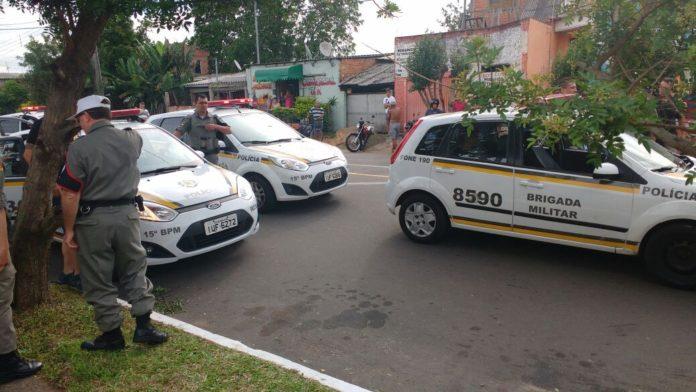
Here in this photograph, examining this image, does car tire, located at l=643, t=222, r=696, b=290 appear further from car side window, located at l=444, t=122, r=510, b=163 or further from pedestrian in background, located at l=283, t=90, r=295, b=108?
pedestrian in background, located at l=283, t=90, r=295, b=108

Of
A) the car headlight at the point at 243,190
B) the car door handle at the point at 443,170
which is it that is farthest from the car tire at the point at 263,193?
the car door handle at the point at 443,170

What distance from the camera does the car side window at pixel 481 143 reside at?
576 cm

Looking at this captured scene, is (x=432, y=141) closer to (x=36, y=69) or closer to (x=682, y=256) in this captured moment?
(x=682, y=256)

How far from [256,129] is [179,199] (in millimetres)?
3482

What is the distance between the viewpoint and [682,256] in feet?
15.8

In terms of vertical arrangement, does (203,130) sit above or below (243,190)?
above

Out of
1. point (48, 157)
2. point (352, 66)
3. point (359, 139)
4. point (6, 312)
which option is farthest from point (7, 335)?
point (352, 66)

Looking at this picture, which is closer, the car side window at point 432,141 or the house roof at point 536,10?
the car side window at point 432,141

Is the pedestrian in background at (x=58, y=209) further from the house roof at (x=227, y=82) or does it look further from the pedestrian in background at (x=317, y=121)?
the house roof at (x=227, y=82)

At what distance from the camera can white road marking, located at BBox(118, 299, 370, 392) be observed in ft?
10.9

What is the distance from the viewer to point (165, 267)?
5.93m

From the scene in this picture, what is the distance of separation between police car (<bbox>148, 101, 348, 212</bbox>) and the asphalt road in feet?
4.04

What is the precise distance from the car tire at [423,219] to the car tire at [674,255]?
2.14 metres

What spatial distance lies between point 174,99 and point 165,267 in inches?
989
